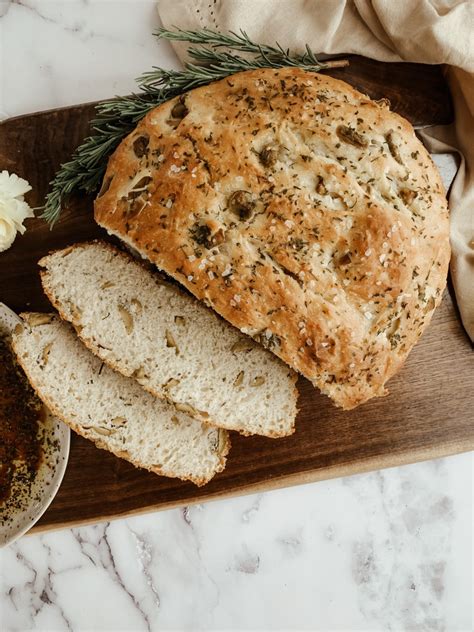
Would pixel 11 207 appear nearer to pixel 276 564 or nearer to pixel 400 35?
pixel 400 35

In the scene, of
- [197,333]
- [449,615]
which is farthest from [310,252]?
[449,615]

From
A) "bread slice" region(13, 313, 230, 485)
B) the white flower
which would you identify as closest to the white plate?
"bread slice" region(13, 313, 230, 485)

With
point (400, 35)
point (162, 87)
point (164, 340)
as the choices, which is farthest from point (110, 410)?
point (400, 35)

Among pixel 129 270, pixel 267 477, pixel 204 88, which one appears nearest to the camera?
pixel 204 88

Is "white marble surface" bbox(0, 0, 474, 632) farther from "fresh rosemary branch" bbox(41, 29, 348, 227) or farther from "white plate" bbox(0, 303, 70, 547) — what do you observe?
"fresh rosemary branch" bbox(41, 29, 348, 227)

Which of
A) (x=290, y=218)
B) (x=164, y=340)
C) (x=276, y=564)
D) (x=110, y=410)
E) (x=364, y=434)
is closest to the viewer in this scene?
(x=290, y=218)

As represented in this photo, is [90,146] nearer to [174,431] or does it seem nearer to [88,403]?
[88,403]

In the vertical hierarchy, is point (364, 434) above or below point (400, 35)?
below
